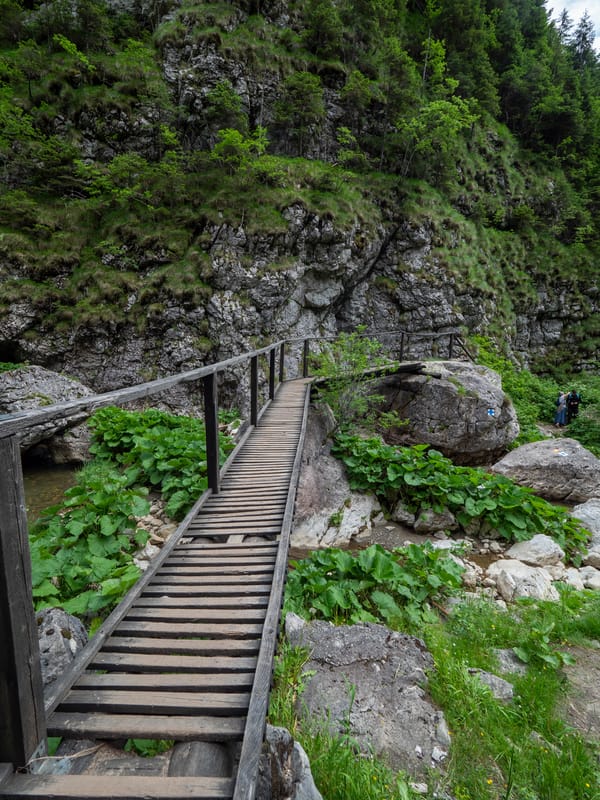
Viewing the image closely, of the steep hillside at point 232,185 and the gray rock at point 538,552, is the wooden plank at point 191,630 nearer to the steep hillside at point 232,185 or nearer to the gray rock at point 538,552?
the gray rock at point 538,552

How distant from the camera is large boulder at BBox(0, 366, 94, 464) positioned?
8617mm

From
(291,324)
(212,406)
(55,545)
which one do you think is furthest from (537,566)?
(291,324)

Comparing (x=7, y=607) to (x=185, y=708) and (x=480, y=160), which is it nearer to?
(x=185, y=708)

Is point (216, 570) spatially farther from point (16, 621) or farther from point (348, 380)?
point (348, 380)

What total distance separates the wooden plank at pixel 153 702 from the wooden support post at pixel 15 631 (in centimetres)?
33

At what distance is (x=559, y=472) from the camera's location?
28.1 ft

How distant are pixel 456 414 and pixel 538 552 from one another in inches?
255

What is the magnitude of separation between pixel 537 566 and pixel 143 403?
1383 cm

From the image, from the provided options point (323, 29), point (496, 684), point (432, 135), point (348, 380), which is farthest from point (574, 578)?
point (323, 29)

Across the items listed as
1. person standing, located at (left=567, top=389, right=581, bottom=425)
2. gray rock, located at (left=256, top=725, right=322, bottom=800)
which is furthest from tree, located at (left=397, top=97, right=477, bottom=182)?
gray rock, located at (left=256, top=725, right=322, bottom=800)

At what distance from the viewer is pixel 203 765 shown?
1520mm

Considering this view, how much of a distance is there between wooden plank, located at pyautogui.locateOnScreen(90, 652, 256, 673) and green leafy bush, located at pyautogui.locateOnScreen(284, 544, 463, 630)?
149 centimetres

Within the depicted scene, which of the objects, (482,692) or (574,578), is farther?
(574,578)

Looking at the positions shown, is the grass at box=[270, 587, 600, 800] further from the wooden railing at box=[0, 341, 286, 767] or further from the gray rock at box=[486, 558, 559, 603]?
the wooden railing at box=[0, 341, 286, 767]
